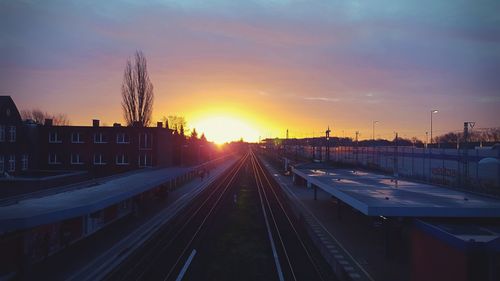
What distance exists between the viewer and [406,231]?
25.5 m

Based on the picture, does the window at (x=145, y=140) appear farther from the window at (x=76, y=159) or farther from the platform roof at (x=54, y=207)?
the platform roof at (x=54, y=207)

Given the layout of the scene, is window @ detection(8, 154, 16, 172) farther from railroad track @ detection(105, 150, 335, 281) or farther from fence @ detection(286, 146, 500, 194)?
fence @ detection(286, 146, 500, 194)

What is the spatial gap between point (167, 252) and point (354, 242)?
34.7 feet

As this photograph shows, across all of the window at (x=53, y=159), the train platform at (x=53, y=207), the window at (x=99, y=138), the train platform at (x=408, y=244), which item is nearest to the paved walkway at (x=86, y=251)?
the train platform at (x=53, y=207)

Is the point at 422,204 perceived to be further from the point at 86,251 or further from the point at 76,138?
the point at 76,138

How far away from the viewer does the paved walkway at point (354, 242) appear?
19.1m

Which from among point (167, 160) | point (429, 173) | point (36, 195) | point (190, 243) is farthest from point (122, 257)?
point (167, 160)

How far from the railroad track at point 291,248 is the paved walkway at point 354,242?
0.93m

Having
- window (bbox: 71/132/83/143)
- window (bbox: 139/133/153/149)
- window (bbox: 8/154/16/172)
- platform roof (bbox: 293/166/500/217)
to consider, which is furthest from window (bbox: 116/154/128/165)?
platform roof (bbox: 293/166/500/217)

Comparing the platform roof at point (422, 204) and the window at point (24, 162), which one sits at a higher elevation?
the window at point (24, 162)

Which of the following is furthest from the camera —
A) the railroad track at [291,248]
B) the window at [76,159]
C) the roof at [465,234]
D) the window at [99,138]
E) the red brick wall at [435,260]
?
the window at [99,138]

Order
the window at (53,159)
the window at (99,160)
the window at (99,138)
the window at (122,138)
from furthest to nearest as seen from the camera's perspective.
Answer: the window at (122,138), the window at (99,138), the window at (99,160), the window at (53,159)

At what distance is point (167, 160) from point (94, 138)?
11.8 meters

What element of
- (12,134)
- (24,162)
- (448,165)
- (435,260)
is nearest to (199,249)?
(435,260)
